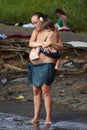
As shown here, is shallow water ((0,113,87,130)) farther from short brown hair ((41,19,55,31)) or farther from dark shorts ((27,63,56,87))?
short brown hair ((41,19,55,31))

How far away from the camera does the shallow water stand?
8.65 meters

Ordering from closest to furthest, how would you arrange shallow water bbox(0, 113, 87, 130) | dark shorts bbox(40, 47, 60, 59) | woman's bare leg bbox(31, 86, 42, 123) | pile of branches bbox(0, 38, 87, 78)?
1. shallow water bbox(0, 113, 87, 130)
2. dark shorts bbox(40, 47, 60, 59)
3. woman's bare leg bbox(31, 86, 42, 123)
4. pile of branches bbox(0, 38, 87, 78)

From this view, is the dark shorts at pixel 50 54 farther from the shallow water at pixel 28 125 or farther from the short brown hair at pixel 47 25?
the shallow water at pixel 28 125

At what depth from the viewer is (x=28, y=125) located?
29.1ft

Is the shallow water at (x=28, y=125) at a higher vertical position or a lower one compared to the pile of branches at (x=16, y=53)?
higher

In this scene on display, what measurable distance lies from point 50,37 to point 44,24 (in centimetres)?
22

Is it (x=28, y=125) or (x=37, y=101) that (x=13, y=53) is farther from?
(x=28, y=125)

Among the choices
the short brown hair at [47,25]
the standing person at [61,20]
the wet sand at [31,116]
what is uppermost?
the short brown hair at [47,25]

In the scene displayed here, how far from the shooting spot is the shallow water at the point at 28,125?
8.65 metres

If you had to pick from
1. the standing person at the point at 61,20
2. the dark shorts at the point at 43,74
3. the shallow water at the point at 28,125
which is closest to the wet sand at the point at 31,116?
the shallow water at the point at 28,125

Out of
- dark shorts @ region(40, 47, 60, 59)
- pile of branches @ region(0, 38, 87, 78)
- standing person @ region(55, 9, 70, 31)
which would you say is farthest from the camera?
standing person @ region(55, 9, 70, 31)

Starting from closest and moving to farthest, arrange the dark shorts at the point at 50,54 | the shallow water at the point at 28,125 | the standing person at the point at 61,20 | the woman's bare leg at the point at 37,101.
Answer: the shallow water at the point at 28,125 < the dark shorts at the point at 50,54 < the woman's bare leg at the point at 37,101 < the standing person at the point at 61,20

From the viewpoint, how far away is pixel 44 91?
8.82 m

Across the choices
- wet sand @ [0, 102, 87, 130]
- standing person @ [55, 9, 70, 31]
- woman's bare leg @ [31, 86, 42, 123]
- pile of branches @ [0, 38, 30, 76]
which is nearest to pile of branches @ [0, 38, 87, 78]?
pile of branches @ [0, 38, 30, 76]
